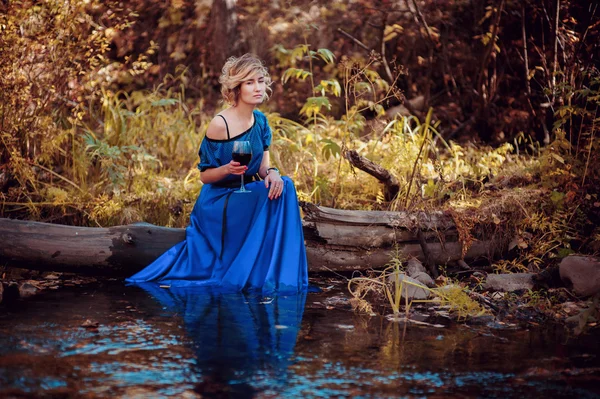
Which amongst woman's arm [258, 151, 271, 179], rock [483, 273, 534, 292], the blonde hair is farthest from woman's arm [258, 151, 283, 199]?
rock [483, 273, 534, 292]

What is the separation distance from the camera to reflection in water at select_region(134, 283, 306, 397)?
2.95 meters

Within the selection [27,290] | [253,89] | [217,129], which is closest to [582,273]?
[253,89]

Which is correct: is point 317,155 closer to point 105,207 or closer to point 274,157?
point 274,157

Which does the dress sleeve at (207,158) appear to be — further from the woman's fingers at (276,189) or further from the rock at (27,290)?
the rock at (27,290)

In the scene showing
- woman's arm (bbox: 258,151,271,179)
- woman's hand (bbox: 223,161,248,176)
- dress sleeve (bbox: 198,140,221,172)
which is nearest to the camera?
woman's hand (bbox: 223,161,248,176)

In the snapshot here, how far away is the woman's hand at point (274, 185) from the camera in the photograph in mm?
5070

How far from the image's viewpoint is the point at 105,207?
603 centimetres

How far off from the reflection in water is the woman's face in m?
1.35

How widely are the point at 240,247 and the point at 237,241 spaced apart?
5 cm

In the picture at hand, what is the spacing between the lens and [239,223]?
5.22m

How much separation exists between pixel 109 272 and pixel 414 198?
2.29 metres

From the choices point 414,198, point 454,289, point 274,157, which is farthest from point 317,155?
point 454,289

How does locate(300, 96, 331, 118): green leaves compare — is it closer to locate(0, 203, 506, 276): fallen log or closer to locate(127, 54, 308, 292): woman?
locate(127, 54, 308, 292): woman

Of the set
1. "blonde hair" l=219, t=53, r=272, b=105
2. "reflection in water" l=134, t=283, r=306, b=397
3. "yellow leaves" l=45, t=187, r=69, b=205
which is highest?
"blonde hair" l=219, t=53, r=272, b=105
